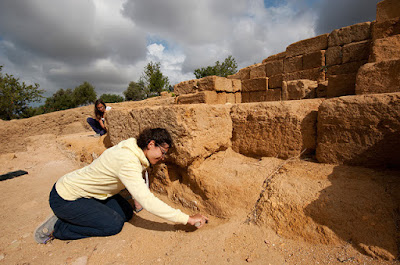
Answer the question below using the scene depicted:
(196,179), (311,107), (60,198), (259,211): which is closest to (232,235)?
(259,211)

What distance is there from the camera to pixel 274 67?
6.65m

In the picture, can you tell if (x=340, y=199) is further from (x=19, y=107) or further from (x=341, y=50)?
(x=19, y=107)

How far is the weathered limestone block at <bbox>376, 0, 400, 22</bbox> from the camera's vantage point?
3582mm

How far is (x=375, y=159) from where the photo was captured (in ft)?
5.30

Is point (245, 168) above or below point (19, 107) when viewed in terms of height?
below

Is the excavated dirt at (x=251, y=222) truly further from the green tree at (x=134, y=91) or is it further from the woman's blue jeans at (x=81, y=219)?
the green tree at (x=134, y=91)

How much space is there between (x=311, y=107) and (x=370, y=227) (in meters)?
1.20

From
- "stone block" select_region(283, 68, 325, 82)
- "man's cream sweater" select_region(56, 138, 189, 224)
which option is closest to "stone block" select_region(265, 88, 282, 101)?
"stone block" select_region(283, 68, 325, 82)

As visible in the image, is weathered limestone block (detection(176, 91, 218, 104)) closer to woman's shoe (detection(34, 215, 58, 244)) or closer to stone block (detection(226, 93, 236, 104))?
stone block (detection(226, 93, 236, 104))

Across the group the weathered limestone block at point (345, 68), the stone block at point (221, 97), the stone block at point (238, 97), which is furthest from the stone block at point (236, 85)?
the weathered limestone block at point (345, 68)

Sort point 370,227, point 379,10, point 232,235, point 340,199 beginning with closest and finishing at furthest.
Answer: point 370,227, point 340,199, point 232,235, point 379,10

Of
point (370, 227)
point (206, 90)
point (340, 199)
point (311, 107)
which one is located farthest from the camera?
point (206, 90)

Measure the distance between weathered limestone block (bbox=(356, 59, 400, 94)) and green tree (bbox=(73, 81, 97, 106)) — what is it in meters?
31.9

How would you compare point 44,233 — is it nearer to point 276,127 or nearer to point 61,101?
point 276,127
